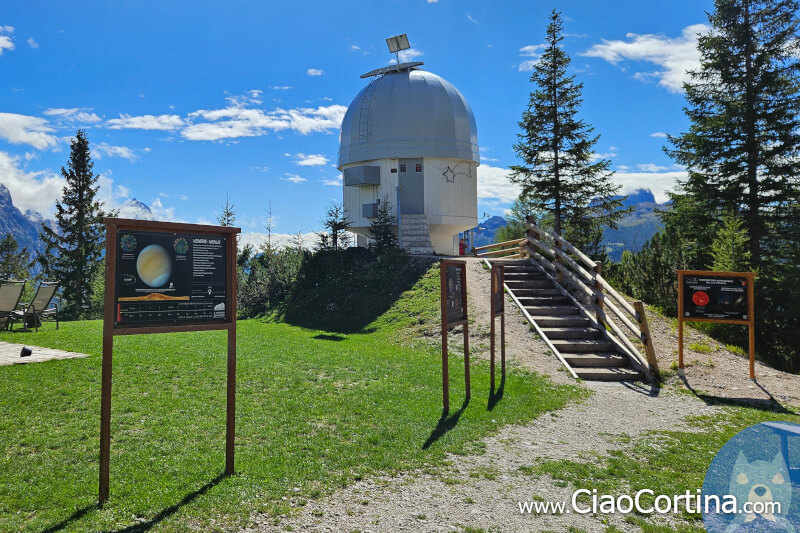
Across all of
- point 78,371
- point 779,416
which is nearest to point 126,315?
point 78,371

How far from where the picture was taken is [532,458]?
229 inches

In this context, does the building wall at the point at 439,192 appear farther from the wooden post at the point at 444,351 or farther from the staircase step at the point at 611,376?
the wooden post at the point at 444,351

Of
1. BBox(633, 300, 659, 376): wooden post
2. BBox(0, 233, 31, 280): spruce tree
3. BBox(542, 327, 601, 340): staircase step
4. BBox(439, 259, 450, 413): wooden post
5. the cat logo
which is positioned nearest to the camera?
the cat logo

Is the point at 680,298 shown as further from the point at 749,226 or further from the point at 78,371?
the point at 749,226

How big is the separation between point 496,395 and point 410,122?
19.5 m

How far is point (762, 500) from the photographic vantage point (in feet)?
12.7

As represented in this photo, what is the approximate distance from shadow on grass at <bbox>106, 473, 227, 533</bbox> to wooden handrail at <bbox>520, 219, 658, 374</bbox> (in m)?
8.80

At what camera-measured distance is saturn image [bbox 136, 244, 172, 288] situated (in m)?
4.68

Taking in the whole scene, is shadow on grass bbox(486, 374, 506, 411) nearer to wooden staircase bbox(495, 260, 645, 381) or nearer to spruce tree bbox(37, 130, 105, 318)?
wooden staircase bbox(495, 260, 645, 381)

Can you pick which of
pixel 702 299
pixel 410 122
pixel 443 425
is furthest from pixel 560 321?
pixel 410 122

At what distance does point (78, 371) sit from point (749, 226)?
909 inches

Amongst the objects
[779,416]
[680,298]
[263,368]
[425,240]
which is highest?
[425,240]

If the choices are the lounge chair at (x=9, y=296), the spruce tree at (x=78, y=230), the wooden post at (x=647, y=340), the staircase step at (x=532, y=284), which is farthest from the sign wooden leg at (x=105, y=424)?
the spruce tree at (x=78, y=230)

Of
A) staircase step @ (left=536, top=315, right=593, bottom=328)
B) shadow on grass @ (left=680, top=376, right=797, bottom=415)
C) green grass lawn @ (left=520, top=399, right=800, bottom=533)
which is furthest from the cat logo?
staircase step @ (left=536, top=315, right=593, bottom=328)
